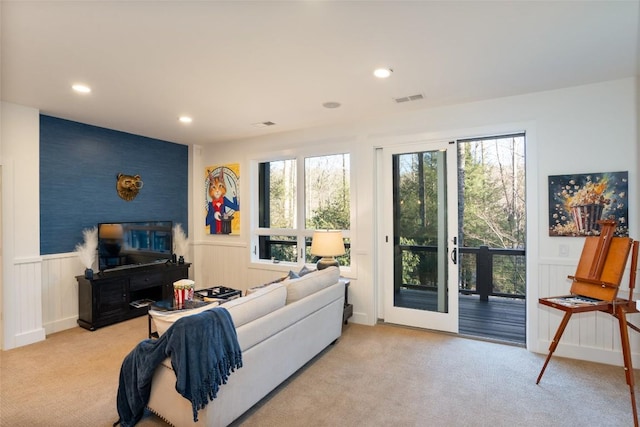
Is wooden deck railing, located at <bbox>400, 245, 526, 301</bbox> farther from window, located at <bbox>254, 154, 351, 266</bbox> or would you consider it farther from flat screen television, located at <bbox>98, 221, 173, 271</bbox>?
flat screen television, located at <bbox>98, 221, 173, 271</bbox>

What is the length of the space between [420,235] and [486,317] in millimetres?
1696

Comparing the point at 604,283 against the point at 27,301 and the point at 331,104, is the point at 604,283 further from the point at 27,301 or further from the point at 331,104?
the point at 27,301

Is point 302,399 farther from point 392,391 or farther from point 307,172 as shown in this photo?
point 307,172

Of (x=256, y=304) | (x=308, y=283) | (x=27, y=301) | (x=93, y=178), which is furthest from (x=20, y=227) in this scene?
(x=308, y=283)

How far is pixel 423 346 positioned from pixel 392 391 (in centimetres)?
103

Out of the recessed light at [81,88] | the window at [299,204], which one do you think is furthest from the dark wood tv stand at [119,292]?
the recessed light at [81,88]

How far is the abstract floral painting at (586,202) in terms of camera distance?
3008 mm

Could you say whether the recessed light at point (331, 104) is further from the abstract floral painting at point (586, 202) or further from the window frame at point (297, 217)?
the abstract floral painting at point (586, 202)

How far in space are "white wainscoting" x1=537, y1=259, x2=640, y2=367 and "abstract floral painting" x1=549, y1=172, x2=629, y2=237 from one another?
364 millimetres

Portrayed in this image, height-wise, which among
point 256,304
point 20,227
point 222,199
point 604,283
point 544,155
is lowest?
point 256,304

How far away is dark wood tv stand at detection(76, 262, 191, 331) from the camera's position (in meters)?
4.08

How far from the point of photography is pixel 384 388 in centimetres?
267

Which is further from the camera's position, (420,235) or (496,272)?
(496,272)

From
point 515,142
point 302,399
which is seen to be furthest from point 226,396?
point 515,142
